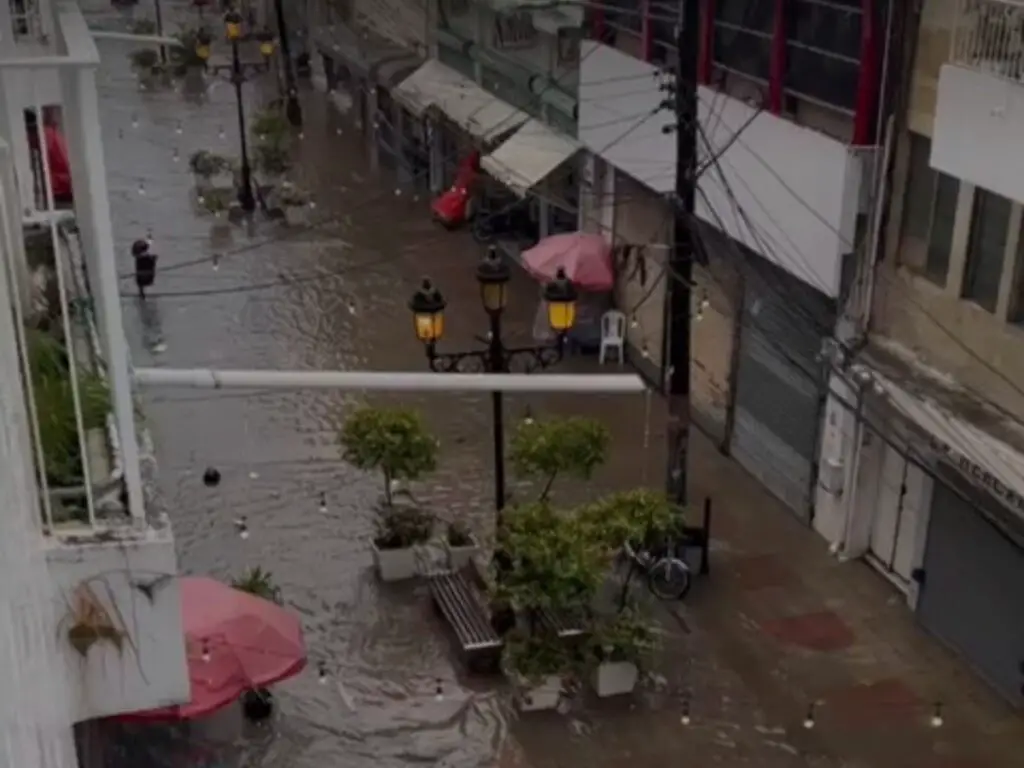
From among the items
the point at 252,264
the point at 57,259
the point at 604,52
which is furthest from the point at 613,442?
the point at 57,259

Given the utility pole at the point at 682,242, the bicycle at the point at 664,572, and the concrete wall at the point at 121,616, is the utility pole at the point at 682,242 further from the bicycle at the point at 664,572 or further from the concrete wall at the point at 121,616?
the concrete wall at the point at 121,616

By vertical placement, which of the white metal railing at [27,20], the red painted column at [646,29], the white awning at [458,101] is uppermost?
the white metal railing at [27,20]

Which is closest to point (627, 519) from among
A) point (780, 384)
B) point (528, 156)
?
point (780, 384)

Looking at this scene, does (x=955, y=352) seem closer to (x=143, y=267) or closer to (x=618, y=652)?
(x=618, y=652)

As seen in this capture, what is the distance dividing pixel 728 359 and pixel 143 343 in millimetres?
9973

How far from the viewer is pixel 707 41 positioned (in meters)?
18.6

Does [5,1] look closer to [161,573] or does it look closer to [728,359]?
[161,573]

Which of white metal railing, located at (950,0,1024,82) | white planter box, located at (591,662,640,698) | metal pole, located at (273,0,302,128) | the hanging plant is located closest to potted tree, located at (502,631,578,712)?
white planter box, located at (591,662,640,698)

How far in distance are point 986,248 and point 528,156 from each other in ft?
40.5

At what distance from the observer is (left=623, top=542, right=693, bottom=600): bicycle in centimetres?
1538

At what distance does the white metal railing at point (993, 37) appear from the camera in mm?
11328

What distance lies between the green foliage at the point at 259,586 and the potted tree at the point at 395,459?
1.31 metres

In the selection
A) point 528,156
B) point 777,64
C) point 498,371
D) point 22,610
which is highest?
point 22,610

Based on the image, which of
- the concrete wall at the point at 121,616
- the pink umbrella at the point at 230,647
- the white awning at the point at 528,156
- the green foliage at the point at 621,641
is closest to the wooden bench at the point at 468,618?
the green foliage at the point at 621,641
